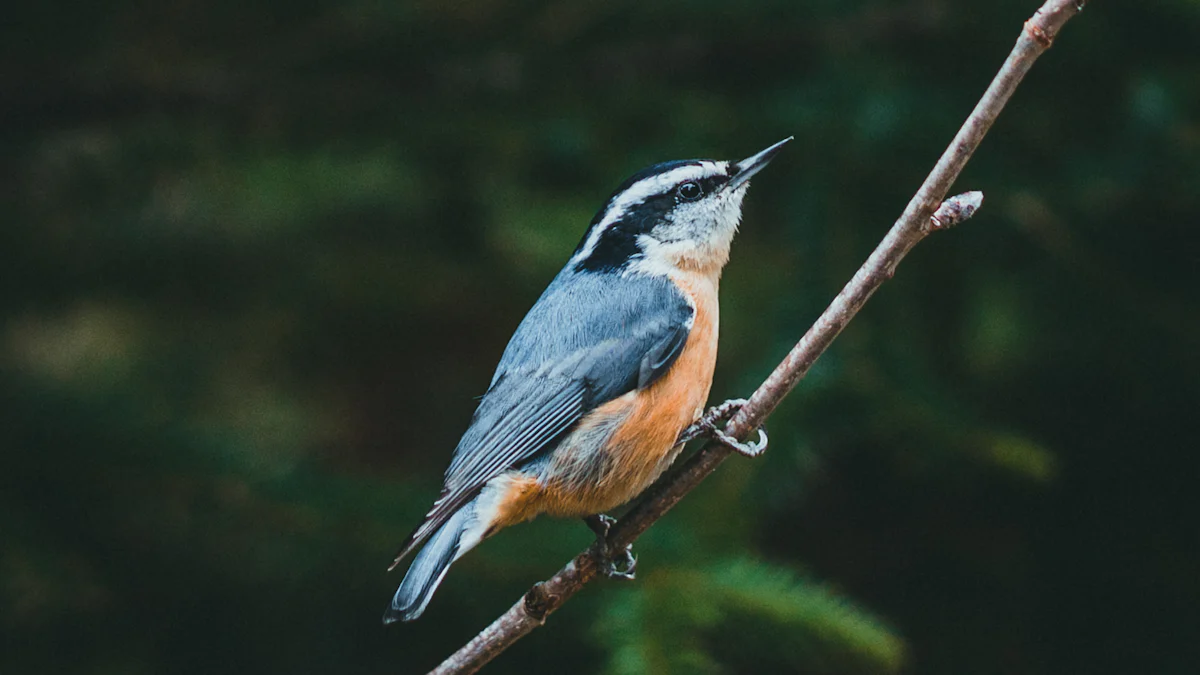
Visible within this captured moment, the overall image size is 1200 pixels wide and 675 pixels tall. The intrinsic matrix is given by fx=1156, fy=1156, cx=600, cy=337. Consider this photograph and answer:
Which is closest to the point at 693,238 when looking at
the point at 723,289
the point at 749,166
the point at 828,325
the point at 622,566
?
the point at 749,166

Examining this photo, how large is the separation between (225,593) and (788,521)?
1.43 m

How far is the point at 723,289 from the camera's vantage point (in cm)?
302

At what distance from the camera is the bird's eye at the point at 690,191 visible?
2603mm

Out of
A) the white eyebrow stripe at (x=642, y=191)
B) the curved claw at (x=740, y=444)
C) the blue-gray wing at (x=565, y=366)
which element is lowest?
the curved claw at (x=740, y=444)

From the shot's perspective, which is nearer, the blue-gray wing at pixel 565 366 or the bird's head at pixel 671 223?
the blue-gray wing at pixel 565 366

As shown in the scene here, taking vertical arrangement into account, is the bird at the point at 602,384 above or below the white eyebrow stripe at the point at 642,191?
below

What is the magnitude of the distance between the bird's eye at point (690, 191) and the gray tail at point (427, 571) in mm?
898

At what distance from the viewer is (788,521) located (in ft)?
10.1

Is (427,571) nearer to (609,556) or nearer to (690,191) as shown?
(609,556)

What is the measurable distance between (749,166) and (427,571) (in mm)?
1091

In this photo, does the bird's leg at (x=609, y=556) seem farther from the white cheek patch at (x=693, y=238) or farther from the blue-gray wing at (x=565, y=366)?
the white cheek patch at (x=693, y=238)

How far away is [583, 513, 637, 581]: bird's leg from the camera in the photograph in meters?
1.89

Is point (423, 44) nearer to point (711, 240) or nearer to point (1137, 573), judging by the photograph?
point (711, 240)

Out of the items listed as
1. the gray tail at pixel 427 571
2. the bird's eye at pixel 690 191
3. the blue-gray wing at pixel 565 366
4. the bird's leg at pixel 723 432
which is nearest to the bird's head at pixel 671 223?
the bird's eye at pixel 690 191
